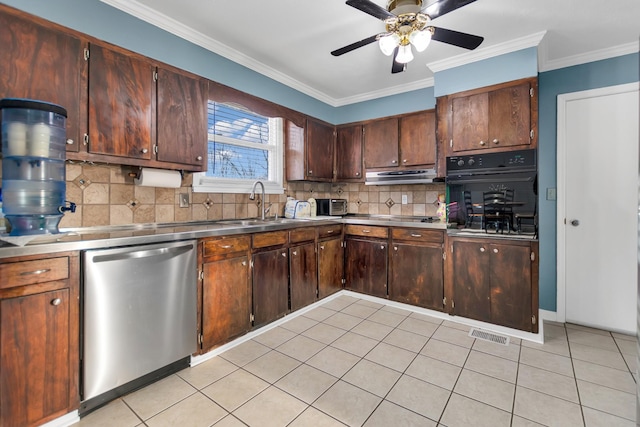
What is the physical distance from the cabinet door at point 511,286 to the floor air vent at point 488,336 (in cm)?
13

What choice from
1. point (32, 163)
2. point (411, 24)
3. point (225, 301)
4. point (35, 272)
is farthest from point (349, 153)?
point (35, 272)

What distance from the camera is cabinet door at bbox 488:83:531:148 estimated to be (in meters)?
2.65

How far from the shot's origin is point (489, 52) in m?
2.82

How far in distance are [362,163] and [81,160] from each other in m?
2.99

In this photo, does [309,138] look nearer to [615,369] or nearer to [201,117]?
[201,117]

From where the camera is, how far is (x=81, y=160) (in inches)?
76.2

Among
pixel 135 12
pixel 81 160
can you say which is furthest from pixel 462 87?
pixel 81 160

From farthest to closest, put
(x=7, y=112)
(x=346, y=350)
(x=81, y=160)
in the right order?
(x=346, y=350) < (x=81, y=160) < (x=7, y=112)

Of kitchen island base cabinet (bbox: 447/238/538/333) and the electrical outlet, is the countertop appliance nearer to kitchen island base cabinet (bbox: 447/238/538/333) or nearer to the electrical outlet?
kitchen island base cabinet (bbox: 447/238/538/333)

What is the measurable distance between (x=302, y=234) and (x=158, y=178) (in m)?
1.42

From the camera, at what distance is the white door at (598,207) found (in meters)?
2.71

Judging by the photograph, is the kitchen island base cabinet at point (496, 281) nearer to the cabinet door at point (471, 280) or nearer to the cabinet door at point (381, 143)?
the cabinet door at point (471, 280)

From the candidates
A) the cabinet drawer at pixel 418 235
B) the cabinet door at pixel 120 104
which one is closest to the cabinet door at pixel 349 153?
the cabinet drawer at pixel 418 235

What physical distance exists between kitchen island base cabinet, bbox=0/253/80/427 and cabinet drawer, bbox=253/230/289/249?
4.13 feet
